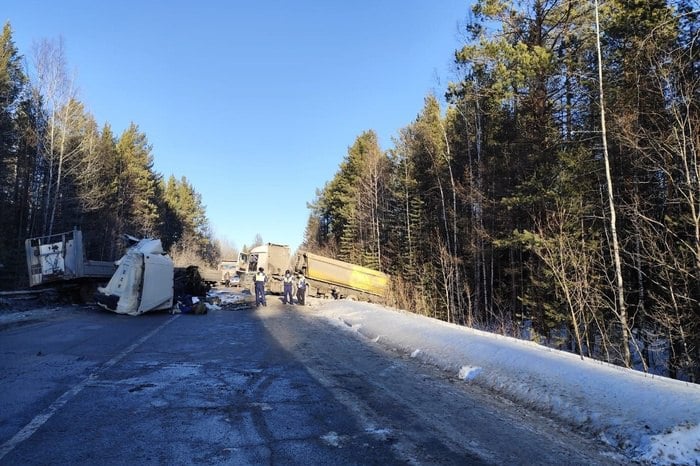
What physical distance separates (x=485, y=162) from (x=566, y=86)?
8.16 m

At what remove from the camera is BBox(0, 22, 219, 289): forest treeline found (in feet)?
104

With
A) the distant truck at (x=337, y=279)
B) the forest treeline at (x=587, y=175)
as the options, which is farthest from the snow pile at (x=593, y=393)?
the distant truck at (x=337, y=279)

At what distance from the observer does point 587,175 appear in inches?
655

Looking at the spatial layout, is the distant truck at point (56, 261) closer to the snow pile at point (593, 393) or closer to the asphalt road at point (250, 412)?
the asphalt road at point (250, 412)

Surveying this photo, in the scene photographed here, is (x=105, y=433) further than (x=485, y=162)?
No

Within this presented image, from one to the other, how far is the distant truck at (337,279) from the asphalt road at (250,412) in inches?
798

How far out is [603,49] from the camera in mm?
17891

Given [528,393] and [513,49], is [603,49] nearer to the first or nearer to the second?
[513,49]

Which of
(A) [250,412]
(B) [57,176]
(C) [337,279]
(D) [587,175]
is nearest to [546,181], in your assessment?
(D) [587,175]

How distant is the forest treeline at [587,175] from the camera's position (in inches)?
476

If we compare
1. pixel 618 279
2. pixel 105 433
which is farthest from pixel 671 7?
pixel 105 433

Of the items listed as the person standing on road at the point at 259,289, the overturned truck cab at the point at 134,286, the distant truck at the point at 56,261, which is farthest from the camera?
the person standing on road at the point at 259,289

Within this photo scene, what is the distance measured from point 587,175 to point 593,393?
1253 centimetres

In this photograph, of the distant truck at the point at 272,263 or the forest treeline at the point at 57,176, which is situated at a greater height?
the forest treeline at the point at 57,176
